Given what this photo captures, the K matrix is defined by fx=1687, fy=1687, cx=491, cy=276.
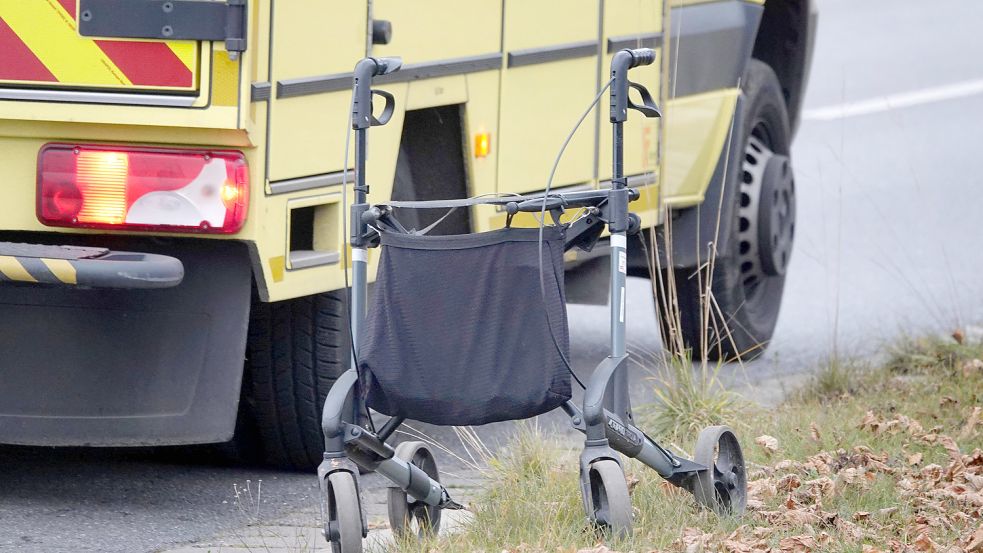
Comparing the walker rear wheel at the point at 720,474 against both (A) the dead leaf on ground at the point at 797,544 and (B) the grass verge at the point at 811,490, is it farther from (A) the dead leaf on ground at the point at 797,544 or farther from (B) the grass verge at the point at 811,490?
(A) the dead leaf on ground at the point at 797,544

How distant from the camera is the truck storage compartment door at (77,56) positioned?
159 inches

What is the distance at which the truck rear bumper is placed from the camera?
14.0 feet

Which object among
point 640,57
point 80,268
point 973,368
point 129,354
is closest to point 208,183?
point 80,268

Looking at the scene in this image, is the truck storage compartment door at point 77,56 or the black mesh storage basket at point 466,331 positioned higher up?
the truck storage compartment door at point 77,56

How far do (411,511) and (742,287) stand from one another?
126 inches

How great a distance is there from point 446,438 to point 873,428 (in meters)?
1.38

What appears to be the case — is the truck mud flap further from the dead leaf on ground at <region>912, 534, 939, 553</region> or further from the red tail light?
the dead leaf on ground at <region>912, 534, 939, 553</region>

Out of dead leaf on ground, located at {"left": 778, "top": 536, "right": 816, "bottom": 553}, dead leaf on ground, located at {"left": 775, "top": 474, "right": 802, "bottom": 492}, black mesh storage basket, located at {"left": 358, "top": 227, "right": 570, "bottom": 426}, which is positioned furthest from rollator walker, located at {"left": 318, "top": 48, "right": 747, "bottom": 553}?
dead leaf on ground, located at {"left": 775, "top": 474, "right": 802, "bottom": 492}

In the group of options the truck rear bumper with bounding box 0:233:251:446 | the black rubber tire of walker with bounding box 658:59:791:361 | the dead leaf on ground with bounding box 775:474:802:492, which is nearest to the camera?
the truck rear bumper with bounding box 0:233:251:446

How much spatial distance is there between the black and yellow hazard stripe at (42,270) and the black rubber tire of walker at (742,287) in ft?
10.4

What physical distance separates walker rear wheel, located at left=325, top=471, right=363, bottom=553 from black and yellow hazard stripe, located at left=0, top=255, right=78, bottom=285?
801 mm

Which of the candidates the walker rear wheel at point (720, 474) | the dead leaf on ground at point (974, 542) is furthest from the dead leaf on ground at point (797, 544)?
the dead leaf on ground at point (974, 542)

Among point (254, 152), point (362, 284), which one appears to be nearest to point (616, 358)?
point (362, 284)

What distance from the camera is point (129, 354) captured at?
432 cm
